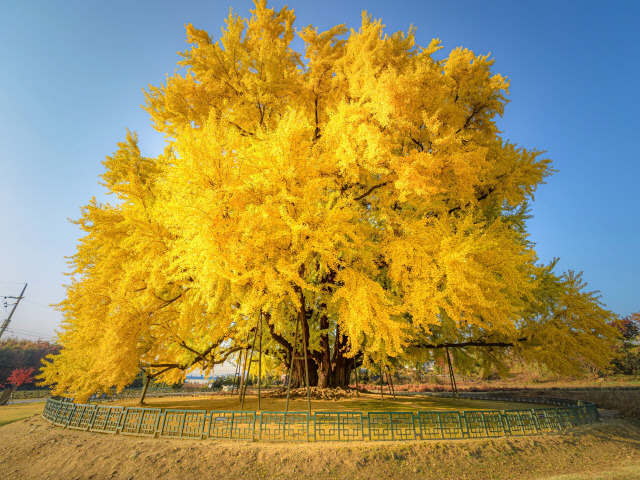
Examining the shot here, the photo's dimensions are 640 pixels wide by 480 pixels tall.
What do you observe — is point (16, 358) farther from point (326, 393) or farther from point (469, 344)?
point (469, 344)

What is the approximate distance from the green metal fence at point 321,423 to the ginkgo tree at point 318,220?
1507 mm

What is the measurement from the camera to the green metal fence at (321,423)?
260 inches

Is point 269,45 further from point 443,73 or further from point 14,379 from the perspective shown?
point 14,379

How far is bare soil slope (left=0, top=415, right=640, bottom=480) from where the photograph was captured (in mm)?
5363

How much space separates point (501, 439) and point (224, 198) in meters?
8.87

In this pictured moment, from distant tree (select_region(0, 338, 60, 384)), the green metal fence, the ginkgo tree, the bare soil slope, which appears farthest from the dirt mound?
distant tree (select_region(0, 338, 60, 384))

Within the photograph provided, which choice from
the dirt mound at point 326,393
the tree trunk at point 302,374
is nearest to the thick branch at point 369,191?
the dirt mound at point 326,393

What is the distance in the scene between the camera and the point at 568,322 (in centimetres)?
1114

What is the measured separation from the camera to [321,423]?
22.2 ft

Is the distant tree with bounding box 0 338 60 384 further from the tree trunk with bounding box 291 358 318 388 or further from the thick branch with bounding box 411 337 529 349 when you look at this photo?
the thick branch with bounding box 411 337 529 349

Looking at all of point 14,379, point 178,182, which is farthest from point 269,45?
point 14,379

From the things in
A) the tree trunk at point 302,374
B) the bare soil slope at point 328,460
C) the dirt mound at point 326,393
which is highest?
the tree trunk at point 302,374

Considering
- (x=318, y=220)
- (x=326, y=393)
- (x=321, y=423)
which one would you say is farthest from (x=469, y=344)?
(x=318, y=220)

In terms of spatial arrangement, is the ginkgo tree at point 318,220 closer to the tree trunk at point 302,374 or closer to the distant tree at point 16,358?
the tree trunk at point 302,374
